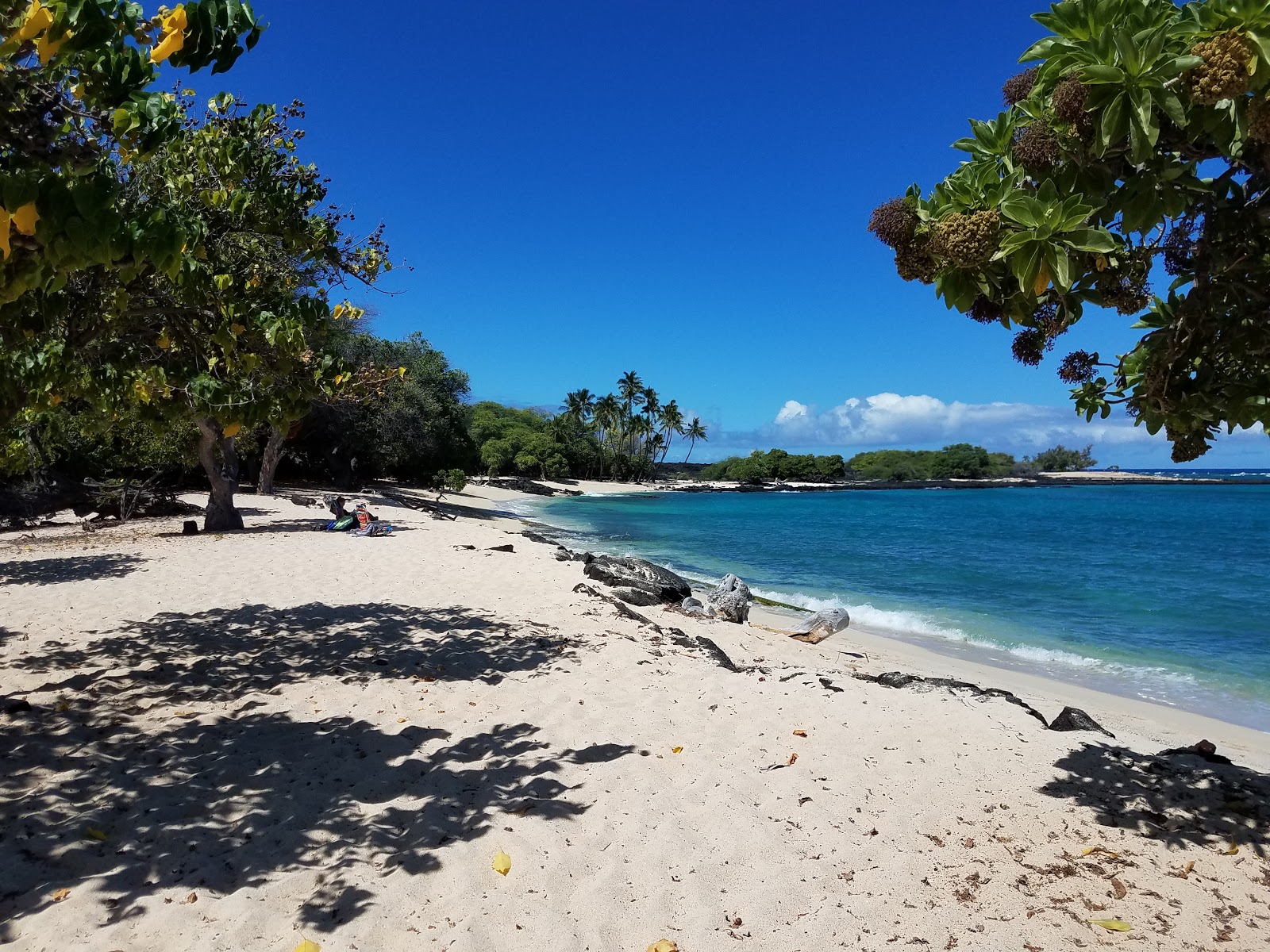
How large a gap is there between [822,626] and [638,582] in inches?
120

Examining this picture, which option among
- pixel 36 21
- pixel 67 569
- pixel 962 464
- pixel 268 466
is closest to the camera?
A: pixel 36 21

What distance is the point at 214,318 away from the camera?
512cm

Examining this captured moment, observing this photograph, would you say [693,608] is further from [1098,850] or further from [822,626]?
[1098,850]

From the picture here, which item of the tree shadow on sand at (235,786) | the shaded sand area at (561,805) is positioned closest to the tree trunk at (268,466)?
the shaded sand area at (561,805)

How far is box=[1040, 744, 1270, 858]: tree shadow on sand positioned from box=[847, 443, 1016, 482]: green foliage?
154m

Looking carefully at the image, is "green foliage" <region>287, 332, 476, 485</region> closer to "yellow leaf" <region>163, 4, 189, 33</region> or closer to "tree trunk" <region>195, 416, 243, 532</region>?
"tree trunk" <region>195, 416, 243, 532</region>

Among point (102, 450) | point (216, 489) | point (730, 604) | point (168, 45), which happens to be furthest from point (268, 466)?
point (168, 45)

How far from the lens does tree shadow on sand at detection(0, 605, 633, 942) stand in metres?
3.07

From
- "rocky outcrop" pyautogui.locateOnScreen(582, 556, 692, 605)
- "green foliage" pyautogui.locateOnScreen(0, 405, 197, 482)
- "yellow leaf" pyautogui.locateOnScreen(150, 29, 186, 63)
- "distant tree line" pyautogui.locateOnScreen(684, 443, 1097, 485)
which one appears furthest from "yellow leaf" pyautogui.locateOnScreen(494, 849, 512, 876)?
"distant tree line" pyautogui.locateOnScreen(684, 443, 1097, 485)

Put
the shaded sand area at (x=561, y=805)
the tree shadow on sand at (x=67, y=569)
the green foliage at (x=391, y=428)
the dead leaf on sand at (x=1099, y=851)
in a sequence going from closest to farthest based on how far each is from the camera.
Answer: the shaded sand area at (x=561, y=805) < the dead leaf on sand at (x=1099, y=851) < the tree shadow on sand at (x=67, y=569) < the green foliage at (x=391, y=428)

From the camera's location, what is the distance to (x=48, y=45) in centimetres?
228

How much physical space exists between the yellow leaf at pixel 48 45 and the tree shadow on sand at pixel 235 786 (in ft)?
10.3

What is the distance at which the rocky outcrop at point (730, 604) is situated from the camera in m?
11.0

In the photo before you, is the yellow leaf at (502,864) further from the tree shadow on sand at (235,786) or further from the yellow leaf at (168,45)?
the yellow leaf at (168,45)
